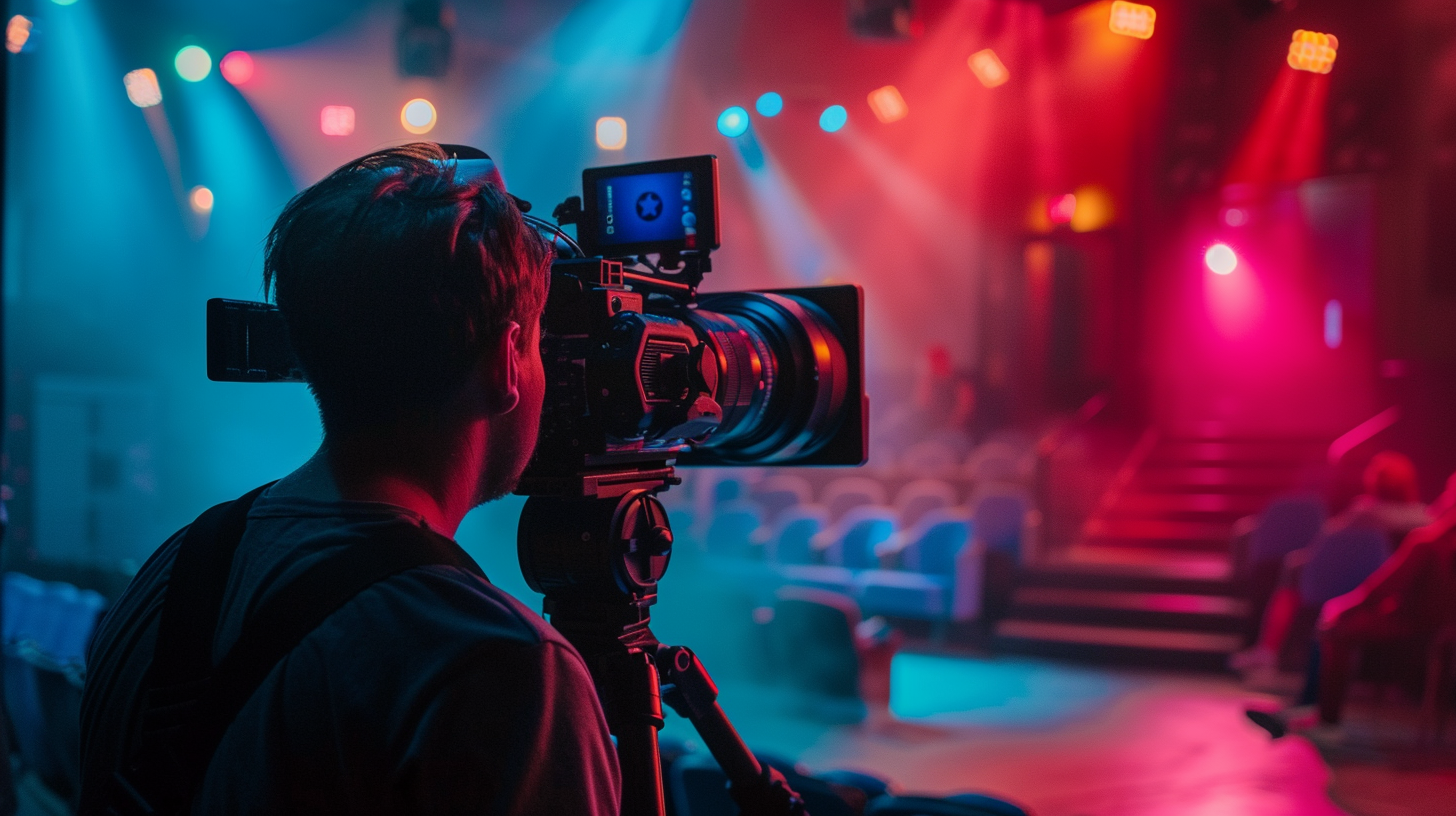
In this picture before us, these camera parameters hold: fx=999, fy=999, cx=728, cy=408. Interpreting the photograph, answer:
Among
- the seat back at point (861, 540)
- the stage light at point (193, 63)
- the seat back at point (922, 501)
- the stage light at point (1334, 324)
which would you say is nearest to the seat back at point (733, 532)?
the seat back at point (861, 540)

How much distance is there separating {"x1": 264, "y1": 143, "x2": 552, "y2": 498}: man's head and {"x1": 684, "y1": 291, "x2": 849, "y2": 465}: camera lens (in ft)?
2.28

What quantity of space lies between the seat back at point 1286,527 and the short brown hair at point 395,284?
687 centimetres

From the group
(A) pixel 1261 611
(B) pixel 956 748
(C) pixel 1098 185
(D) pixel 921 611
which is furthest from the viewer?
(C) pixel 1098 185

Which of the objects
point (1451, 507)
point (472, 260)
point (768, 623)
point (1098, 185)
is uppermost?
point (1098, 185)

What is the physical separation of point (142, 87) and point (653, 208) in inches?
352

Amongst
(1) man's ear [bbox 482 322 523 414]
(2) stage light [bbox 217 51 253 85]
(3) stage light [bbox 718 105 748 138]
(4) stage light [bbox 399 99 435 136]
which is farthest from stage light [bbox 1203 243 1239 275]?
(1) man's ear [bbox 482 322 523 414]

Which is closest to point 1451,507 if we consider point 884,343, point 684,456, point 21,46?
point 684,456

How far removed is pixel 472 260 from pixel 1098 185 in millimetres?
11238

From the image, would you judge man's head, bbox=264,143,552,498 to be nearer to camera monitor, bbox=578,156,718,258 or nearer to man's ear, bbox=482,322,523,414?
man's ear, bbox=482,322,523,414

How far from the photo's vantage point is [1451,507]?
5.36 m

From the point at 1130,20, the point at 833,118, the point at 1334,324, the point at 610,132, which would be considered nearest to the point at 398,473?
the point at 1130,20

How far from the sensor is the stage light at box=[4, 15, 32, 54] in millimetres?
7520

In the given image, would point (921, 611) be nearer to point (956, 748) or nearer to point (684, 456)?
point (956, 748)

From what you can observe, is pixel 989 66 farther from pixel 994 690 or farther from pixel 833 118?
pixel 994 690
